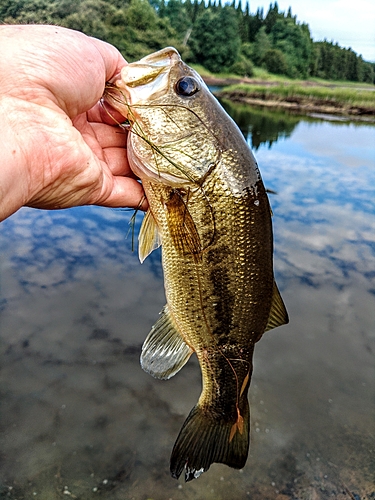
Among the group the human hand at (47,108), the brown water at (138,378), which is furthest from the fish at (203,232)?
the brown water at (138,378)

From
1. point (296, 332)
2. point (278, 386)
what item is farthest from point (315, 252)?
point (278, 386)

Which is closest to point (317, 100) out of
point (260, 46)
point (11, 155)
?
point (11, 155)

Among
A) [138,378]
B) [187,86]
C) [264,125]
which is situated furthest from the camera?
[264,125]

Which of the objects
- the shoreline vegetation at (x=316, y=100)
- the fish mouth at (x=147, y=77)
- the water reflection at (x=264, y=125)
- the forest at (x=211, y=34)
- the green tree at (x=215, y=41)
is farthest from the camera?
the green tree at (x=215, y=41)

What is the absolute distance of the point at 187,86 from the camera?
2.22 metres

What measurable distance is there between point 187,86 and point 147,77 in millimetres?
230

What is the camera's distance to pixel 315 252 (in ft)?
26.9

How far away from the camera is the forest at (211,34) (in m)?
46.2

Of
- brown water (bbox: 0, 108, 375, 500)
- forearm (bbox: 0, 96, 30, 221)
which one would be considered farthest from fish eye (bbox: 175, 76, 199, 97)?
brown water (bbox: 0, 108, 375, 500)

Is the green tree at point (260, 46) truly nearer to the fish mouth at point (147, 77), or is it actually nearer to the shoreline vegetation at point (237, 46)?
the shoreline vegetation at point (237, 46)

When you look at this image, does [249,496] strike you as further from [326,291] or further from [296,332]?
[326,291]

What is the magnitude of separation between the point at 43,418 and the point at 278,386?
2758 mm

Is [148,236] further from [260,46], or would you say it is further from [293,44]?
[293,44]

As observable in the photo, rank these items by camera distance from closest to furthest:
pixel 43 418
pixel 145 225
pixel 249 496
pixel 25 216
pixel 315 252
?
pixel 145 225 → pixel 249 496 → pixel 43 418 → pixel 315 252 → pixel 25 216
